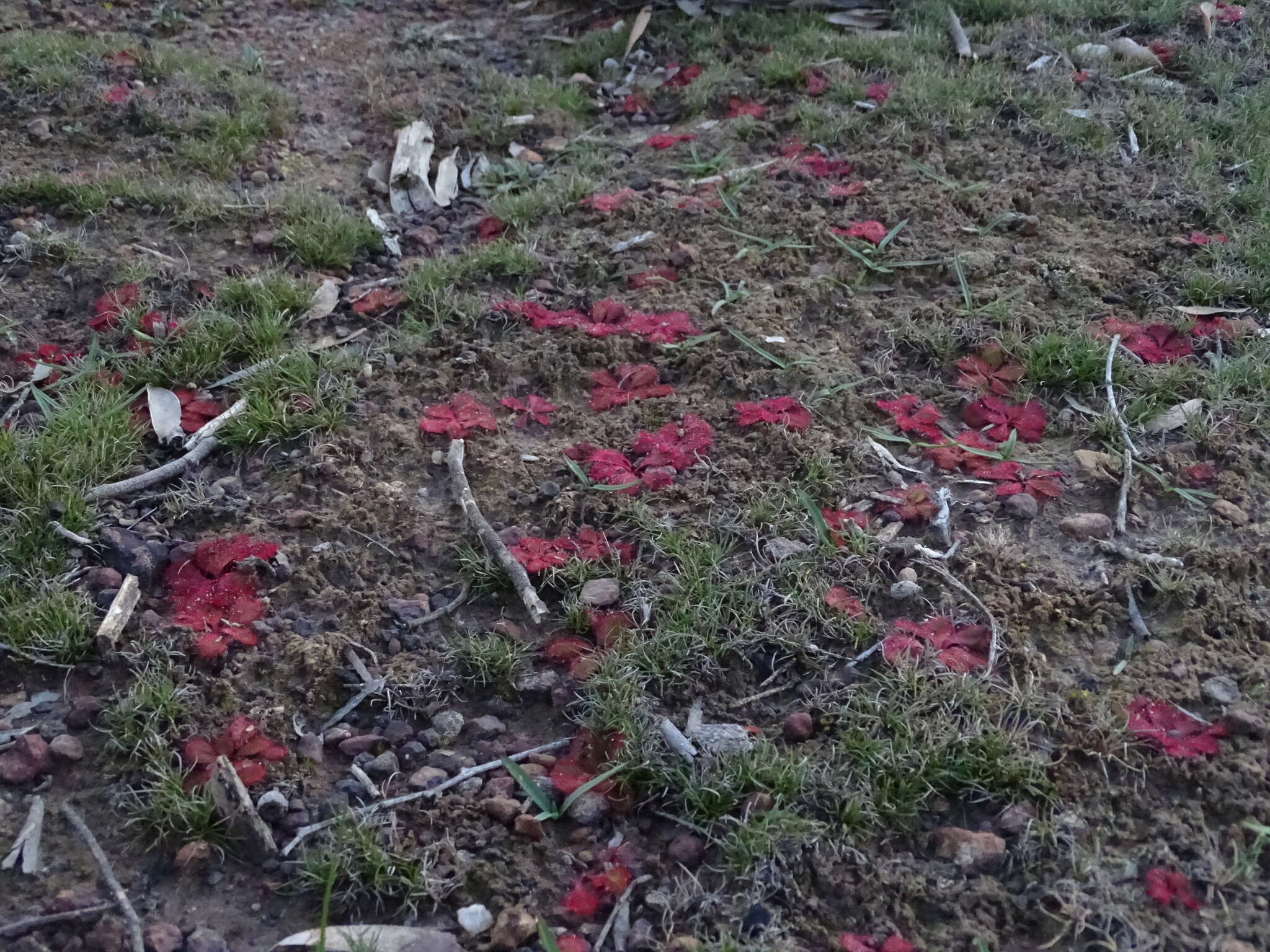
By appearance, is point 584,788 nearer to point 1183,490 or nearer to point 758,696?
point 758,696

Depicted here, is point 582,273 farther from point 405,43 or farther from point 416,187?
point 405,43

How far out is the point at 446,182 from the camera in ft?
13.5

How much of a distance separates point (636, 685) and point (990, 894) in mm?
774

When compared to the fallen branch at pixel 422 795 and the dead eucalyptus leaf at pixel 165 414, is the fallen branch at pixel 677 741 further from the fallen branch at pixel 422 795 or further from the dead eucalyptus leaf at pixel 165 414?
the dead eucalyptus leaf at pixel 165 414

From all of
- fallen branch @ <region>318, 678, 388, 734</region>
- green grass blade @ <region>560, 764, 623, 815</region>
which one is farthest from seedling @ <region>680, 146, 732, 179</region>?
green grass blade @ <region>560, 764, 623, 815</region>

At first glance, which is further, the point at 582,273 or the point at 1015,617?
the point at 582,273

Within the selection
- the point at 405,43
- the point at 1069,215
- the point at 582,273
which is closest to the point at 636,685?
the point at 582,273

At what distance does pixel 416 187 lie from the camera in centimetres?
404

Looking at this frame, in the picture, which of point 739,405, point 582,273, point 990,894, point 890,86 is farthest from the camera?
point 890,86

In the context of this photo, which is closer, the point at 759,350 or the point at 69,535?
the point at 69,535

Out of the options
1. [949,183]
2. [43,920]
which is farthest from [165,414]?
[949,183]

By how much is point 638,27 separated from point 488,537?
3.30 metres

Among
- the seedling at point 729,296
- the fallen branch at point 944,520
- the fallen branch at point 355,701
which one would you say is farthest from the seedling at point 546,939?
the seedling at point 729,296

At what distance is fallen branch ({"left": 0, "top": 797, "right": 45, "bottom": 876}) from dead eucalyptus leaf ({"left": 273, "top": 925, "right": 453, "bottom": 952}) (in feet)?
1.68
